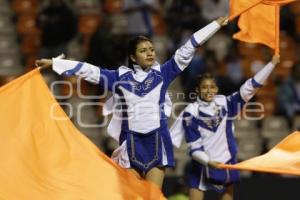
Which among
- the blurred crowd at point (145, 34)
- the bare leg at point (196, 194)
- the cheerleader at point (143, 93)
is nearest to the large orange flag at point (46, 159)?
the cheerleader at point (143, 93)

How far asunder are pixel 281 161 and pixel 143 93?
1257 millimetres

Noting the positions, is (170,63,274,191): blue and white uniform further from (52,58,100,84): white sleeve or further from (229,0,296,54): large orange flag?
(52,58,100,84): white sleeve

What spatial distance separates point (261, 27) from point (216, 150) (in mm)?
1094

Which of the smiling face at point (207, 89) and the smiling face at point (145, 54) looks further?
the smiling face at point (207, 89)

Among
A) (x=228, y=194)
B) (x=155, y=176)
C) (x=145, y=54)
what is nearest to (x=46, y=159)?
(x=155, y=176)

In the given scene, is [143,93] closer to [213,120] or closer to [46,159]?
[46,159]

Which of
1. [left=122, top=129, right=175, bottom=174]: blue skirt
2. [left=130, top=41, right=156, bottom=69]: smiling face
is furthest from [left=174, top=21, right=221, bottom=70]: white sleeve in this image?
[left=122, top=129, right=175, bottom=174]: blue skirt

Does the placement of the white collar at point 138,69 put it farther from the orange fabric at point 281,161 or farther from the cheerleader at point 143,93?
the orange fabric at point 281,161

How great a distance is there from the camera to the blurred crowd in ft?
42.8

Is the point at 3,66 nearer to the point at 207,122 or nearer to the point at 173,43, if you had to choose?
the point at 173,43

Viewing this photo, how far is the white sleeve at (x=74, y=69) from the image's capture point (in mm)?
8664

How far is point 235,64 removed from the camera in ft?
43.8

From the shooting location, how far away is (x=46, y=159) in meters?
8.75

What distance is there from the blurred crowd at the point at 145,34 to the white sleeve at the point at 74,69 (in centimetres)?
388
